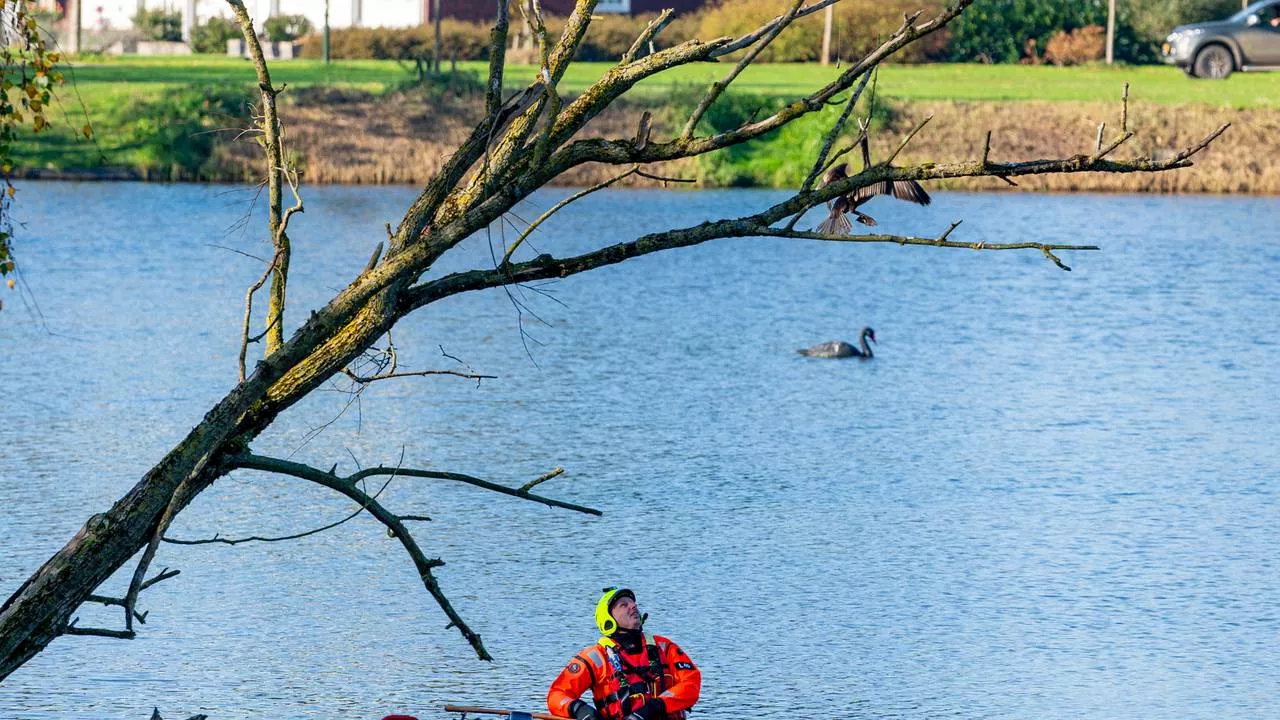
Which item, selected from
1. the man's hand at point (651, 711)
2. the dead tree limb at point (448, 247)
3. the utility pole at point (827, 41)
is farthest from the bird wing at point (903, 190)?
the utility pole at point (827, 41)

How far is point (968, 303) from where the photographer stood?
97.6ft

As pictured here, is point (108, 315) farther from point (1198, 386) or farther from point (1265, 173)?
point (1265, 173)

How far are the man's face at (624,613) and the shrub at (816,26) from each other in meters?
51.4

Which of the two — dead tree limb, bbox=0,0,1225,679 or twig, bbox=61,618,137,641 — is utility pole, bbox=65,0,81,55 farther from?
dead tree limb, bbox=0,0,1225,679

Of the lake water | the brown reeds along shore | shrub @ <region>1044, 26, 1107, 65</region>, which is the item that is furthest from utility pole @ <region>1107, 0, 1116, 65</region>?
the lake water

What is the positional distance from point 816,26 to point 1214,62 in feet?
53.5

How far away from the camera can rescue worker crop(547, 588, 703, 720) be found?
9734mm

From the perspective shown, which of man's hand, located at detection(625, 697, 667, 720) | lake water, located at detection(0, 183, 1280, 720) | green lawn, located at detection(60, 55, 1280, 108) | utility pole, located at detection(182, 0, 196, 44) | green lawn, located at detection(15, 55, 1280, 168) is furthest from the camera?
utility pole, located at detection(182, 0, 196, 44)

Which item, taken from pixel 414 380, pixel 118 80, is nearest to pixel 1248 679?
pixel 414 380

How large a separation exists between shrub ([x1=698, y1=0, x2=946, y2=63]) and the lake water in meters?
30.0

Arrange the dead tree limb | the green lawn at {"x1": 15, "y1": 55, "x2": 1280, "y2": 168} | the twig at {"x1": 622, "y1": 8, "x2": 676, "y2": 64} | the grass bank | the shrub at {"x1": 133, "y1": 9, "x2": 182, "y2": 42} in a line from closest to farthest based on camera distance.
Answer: the twig at {"x1": 622, "y1": 8, "x2": 676, "y2": 64} < the dead tree limb < the grass bank < the green lawn at {"x1": 15, "y1": 55, "x2": 1280, "y2": 168} < the shrub at {"x1": 133, "y1": 9, "x2": 182, "y2": 42}

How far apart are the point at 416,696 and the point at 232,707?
100 cm

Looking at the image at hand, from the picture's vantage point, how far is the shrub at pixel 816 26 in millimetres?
61594

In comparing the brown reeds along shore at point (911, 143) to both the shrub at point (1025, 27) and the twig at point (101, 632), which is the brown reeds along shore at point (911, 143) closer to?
the shrub at point (1025, 27)
